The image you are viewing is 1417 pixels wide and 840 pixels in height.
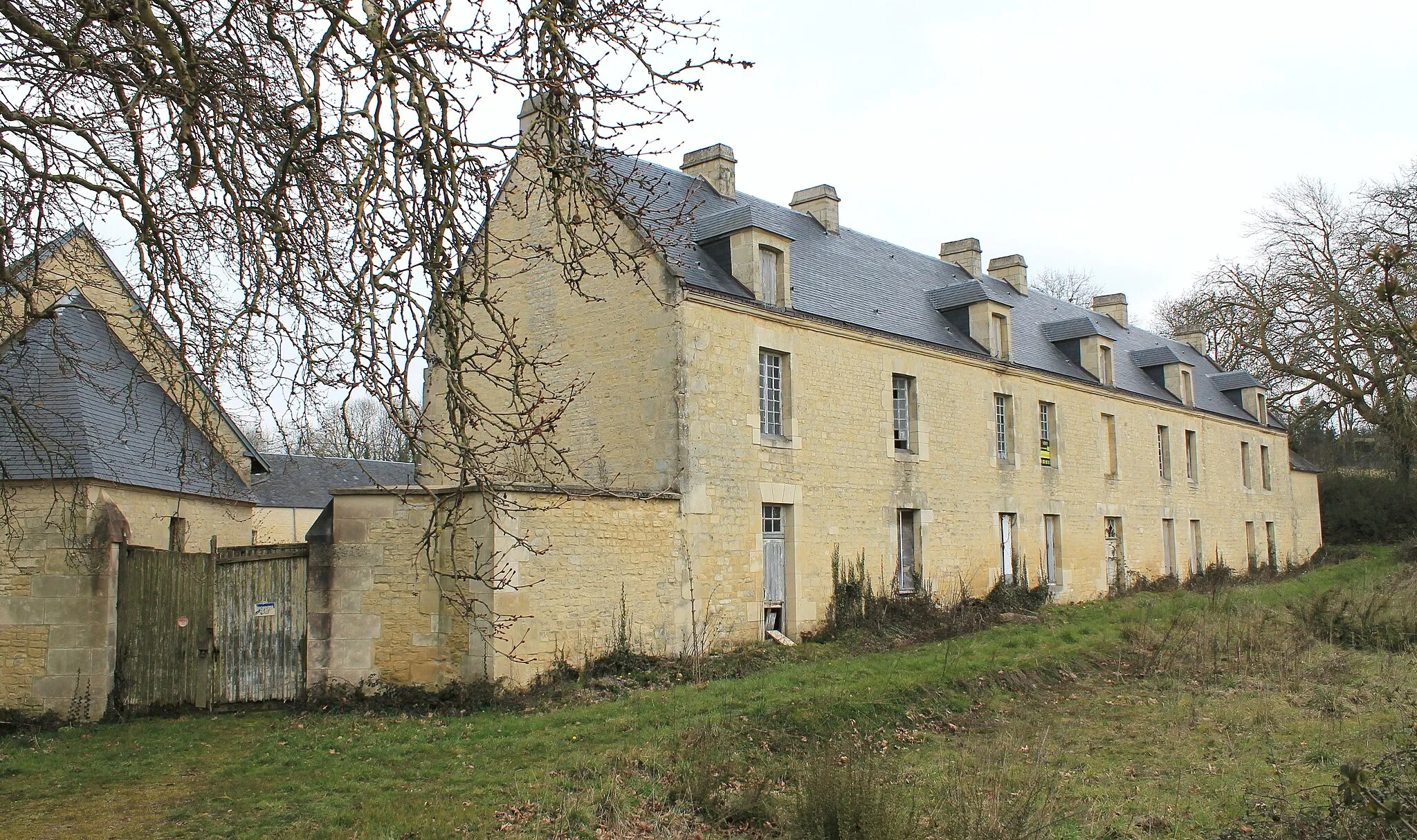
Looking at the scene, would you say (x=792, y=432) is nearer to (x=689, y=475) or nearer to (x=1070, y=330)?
(x=689, y=475)

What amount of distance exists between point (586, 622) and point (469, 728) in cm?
259

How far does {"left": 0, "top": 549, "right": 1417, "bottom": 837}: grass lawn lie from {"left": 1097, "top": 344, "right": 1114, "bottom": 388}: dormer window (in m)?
11.3

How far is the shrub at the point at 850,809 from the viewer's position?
596 centimetres

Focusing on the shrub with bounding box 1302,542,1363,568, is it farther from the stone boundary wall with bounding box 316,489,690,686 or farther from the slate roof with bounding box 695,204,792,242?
the stone boundary wall with bounding box 316,489,690,686

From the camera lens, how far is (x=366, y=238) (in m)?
5.46

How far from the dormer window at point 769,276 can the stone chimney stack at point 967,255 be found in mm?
10294

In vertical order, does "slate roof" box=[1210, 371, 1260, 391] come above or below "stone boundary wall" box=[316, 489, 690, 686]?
above

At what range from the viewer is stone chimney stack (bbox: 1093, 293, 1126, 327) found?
103 feet

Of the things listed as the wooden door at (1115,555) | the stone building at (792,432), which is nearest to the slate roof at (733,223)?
the stone building at (792,432)

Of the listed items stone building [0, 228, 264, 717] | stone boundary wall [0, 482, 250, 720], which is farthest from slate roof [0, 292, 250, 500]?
stone boundary wall [0, 482, 250, 720]

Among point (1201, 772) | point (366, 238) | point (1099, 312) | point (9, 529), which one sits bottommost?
point (1201, 772)

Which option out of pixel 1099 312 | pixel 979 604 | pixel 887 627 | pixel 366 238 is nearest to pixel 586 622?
pixel 887 627

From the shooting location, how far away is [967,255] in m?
25.1

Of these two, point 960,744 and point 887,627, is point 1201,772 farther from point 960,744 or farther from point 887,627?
point 887,627
